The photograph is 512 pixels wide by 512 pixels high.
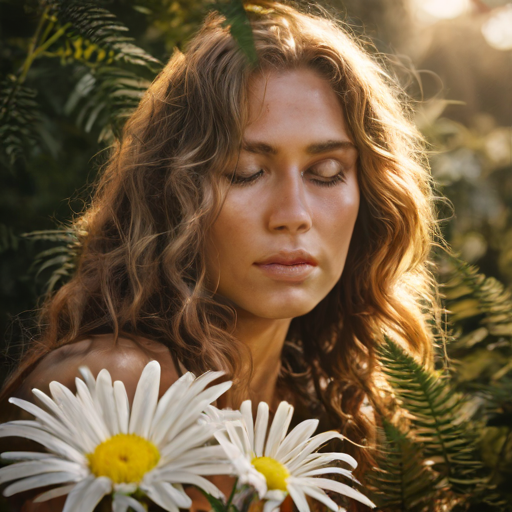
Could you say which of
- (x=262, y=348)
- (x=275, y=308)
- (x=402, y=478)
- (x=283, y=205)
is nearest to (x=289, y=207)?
(x=283, y=205)

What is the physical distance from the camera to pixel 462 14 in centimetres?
241


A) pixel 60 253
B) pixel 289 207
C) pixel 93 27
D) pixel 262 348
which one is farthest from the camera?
pixel 60 253

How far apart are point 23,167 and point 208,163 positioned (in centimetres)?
85

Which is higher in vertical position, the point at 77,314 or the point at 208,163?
the point at 208,163

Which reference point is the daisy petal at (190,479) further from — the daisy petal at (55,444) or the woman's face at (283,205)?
the woman's face at (283,205)

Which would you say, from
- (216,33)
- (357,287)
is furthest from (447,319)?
(216,33)

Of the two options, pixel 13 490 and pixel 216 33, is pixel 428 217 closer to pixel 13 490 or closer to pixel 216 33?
pixel 216 33

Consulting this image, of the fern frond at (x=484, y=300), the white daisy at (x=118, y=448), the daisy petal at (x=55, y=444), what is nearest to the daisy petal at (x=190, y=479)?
the white daisy at (x=118, y=448)

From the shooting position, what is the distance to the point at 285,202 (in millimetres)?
1326

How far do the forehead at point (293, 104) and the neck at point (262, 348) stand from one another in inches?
20.2

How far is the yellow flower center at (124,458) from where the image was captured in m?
0.59

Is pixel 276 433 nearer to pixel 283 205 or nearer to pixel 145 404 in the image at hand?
pixel 145 404

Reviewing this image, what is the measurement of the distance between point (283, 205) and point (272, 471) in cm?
73

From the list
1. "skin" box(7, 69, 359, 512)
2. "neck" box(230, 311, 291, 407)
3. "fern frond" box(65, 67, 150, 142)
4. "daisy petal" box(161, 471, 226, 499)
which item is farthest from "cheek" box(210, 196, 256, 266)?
"daisy petal" box(161, 471, 226, 499)
